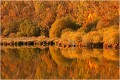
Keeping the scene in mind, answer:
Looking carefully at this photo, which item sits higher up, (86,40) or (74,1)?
(74,1)

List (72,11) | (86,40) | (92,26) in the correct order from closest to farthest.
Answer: (86,40), (92,26), (72,11)

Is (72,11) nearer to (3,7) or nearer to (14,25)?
(14,25)

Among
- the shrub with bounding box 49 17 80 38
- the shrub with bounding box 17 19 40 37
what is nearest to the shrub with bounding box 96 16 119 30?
the shrub with bounding box 49 17 80 38

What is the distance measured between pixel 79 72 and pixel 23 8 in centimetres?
5346

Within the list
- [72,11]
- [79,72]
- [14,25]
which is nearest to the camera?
[79,72]

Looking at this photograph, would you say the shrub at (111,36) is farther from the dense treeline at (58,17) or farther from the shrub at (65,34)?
the shrub at (65,34)

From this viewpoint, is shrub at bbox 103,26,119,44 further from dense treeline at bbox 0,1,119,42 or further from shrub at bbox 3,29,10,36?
shrub at bbox 3,29,10,36

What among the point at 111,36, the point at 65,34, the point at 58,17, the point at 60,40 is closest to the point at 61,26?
the point at 65,34

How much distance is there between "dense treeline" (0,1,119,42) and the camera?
39.1 m

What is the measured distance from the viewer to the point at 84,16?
171 feet

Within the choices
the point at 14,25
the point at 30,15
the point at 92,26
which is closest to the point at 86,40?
the point at 92,26

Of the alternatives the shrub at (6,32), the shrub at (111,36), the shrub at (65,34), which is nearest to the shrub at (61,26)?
the shrub at (65,34)

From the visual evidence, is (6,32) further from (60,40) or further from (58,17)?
(60,40)

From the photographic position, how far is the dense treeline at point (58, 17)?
39.1 m
